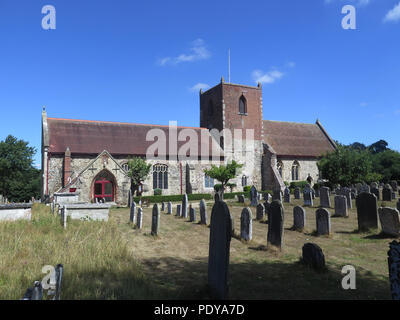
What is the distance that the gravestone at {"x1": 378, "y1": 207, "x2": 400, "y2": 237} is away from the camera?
28.6 feet

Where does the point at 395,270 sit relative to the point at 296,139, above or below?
below

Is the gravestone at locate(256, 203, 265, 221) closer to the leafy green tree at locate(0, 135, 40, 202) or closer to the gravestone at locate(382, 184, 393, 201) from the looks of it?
the gravestone at locate(382, 184, 393, 201)

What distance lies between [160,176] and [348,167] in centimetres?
Result: 1696

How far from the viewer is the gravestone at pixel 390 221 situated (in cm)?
873

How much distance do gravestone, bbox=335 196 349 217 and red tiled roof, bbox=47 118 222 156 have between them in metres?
16.5

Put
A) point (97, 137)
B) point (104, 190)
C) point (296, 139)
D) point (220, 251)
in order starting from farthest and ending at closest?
point (296, 139) → point (97, 137) → point (104, 190) → point (220, 251)

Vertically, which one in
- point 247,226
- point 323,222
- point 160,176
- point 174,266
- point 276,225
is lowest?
point 174,266

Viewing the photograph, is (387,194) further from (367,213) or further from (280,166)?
(280,166)

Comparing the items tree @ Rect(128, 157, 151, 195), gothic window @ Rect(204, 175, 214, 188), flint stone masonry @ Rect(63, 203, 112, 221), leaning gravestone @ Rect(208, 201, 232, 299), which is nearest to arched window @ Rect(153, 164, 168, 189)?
tree @ Rect(128, 157, 151, 195)

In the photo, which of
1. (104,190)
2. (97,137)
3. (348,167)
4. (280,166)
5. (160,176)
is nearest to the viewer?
(104,190)

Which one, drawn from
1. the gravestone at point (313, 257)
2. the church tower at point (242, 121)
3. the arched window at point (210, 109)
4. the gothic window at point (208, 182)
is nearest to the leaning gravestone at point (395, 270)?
the gravestone at point (313, 257)

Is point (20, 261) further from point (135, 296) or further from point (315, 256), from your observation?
point (315, 256)

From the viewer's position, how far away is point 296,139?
35.6 metres

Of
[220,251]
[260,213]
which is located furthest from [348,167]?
[220,251]
